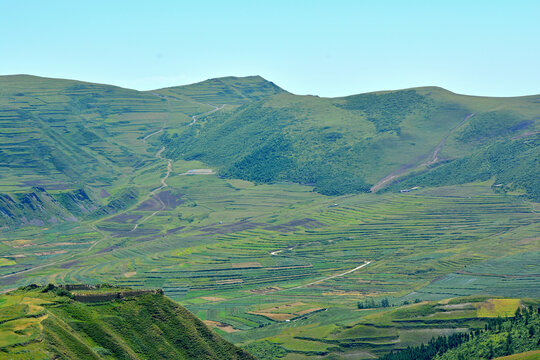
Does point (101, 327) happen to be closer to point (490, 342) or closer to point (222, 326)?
point (490, 342)

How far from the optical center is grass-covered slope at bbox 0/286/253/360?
88.1 meters

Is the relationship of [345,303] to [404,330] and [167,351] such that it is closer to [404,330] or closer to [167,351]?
[404,330]

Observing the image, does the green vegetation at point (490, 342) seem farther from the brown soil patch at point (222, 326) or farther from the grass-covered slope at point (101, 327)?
the grass-covered slope at point (101, 327)

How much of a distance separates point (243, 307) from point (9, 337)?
117 metres

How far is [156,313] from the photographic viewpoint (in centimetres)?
11019

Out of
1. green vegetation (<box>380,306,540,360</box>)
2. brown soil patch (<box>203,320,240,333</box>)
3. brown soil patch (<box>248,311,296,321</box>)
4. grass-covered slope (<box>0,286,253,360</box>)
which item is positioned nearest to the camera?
grass-covered slope (<box>0,286,253,360</box>)

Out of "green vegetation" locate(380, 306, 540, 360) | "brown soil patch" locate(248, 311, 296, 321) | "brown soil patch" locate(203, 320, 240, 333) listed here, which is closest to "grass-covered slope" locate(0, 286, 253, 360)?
"green vegetation" locate(380, 306, 540, 360)

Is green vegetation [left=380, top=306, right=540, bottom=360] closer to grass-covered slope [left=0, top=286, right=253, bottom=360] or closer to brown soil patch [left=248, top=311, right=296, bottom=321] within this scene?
brown soil patch [left=248, top=311, right=296, bottom=321]

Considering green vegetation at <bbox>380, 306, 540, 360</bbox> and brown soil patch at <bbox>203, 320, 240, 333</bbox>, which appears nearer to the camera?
green vegetation at <bbox>380, 306, 540, 360</bbox>

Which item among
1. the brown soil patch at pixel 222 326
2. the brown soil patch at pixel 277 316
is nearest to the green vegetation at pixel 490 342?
the brown soil patch at pixel 277 316

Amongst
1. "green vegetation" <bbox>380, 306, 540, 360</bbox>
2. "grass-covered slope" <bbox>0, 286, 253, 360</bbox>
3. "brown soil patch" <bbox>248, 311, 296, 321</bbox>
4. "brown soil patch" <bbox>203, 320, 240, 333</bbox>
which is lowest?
"brown soil patch" <bbox>203, 320, 240, 333</bbox>

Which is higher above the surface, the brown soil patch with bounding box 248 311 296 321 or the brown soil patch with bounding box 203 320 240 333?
the brown soil patch with bounding box 248 311 296 321

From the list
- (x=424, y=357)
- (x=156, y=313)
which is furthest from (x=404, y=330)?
(x=156, y=313)

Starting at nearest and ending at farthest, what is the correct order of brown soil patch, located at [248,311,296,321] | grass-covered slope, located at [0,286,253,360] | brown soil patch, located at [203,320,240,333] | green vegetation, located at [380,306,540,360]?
1. grass-covered slope, located at [0,286,253,360]
2. green vegetation, located at [380,306,540,360]
3. brown soil patch, located at [203,320,240,333]
4. brown soil patch, located at [248,311,296,321]
